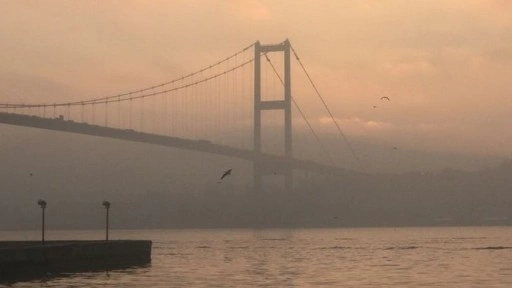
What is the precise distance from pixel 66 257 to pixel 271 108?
51.3 meters

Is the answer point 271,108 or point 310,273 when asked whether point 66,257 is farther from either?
point 271,108

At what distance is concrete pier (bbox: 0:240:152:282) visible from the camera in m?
34.5

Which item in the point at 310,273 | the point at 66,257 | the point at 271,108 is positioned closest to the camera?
the point at 310,273

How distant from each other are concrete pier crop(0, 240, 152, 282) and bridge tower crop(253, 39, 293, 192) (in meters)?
36.2

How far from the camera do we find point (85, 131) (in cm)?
6656

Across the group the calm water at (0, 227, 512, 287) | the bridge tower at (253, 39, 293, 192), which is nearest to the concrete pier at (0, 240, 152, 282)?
the calm water at (0, 227, 512, 287)

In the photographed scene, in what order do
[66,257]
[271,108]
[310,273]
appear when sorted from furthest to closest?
[271,108] → [66,257] → [310,273]

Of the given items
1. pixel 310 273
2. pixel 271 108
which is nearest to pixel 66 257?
pixel 310 273

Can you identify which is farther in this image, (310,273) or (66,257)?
(66,257)

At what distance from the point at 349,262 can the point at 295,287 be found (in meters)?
14.1

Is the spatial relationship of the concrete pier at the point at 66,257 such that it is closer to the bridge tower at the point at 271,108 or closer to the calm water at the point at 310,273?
the calm water at the point at 310,273

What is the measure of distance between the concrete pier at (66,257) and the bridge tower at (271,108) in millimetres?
36158

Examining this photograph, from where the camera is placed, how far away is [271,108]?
8838cm

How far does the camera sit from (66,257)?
125 feet
